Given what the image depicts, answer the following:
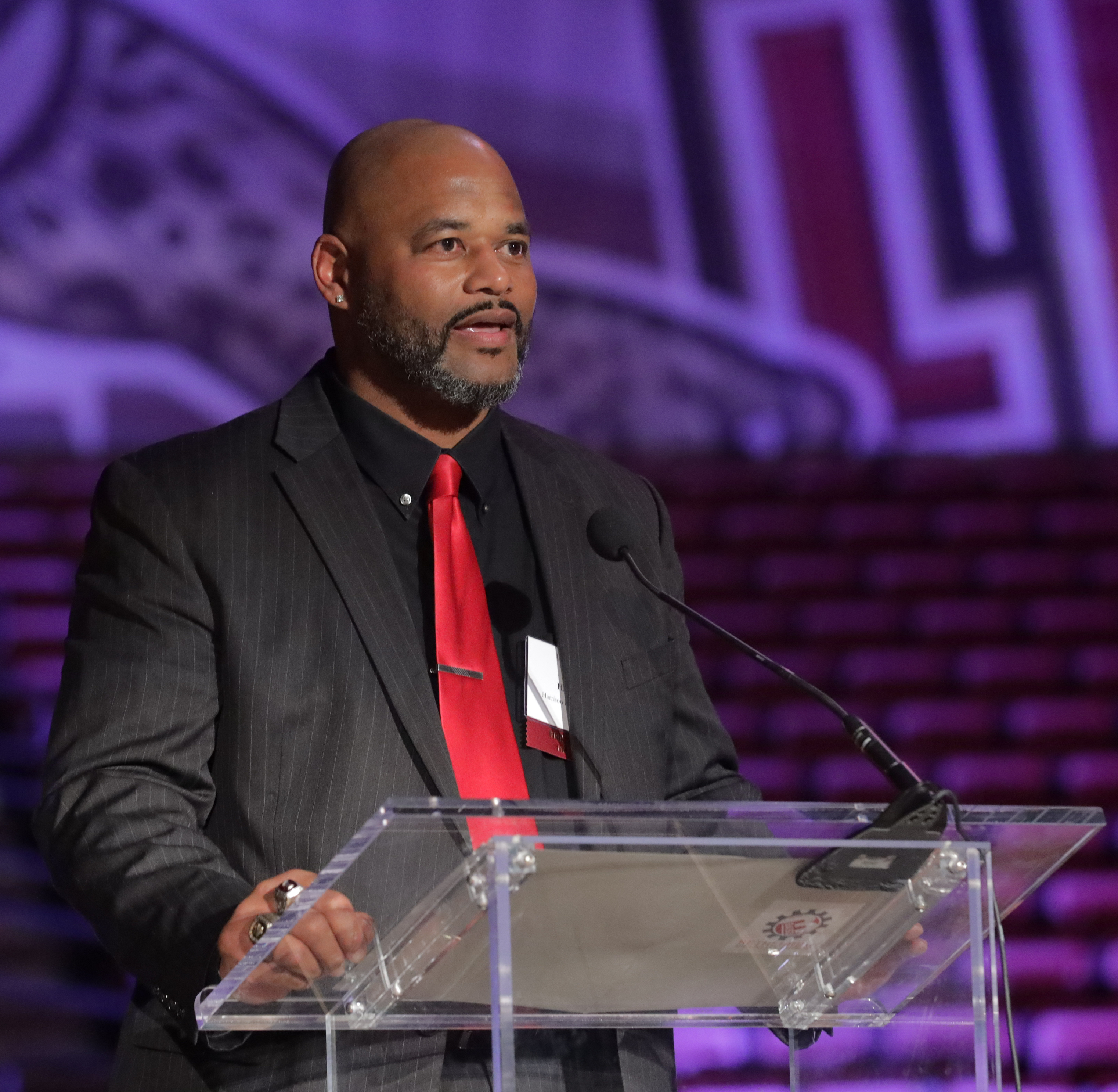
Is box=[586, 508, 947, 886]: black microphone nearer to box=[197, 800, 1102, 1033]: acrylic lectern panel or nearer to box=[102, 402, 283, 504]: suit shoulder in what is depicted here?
box=[197, 800, 1102, 1033]: acrylic lectern panel

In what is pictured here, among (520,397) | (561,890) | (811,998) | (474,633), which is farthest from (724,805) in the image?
(520,397)

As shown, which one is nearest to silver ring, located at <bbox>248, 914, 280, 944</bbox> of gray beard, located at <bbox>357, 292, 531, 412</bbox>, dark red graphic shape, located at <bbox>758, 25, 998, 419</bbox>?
gray beard, located at <bbox>357, 292, 531, 412</bbox>

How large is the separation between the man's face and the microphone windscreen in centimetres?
29

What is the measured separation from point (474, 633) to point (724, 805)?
1.67 feet

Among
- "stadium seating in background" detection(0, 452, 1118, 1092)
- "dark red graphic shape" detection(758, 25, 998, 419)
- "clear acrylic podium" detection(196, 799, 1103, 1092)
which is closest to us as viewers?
"clear acrylic podium" detection(196, 799, 1103, 1092)

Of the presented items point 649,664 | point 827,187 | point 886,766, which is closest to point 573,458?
point 649,664

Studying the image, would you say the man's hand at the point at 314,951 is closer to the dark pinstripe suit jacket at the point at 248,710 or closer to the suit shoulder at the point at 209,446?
the dark pinstripe suit jacket at the point at 248,710

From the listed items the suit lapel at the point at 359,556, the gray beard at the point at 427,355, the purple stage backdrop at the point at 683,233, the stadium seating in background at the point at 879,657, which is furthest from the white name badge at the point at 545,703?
the purple stage backdrop at the point at 683,233

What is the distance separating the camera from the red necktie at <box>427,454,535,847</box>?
4.61ft

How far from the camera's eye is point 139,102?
5.53 m

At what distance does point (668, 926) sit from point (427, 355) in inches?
29.8

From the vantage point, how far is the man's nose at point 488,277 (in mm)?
1606

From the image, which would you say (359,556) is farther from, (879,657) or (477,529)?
(879,657)

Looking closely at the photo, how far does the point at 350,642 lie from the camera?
4.67 ft
